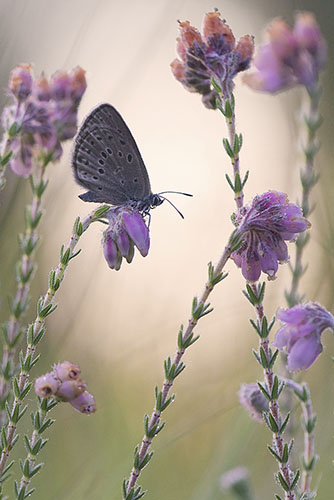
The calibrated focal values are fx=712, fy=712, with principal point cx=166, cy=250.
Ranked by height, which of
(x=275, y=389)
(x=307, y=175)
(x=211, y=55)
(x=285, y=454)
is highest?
(x=211, y=55)

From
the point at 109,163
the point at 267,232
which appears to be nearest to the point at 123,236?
the point at 109,163

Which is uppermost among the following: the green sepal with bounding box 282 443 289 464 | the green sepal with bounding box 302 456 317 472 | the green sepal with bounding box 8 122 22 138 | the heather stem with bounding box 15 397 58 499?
the green sepal with bounding box 8 122 22 138

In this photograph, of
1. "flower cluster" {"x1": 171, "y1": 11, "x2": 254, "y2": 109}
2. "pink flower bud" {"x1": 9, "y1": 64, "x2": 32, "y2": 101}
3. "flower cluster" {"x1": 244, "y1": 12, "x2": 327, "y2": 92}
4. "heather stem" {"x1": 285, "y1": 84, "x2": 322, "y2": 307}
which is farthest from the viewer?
"flower cluster" {"x1": 244, "y1": 12, "x2": 327, "y2": 92}

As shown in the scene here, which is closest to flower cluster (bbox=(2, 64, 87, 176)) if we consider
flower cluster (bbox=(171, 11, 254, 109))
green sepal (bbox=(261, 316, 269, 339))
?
flower cluster (bbox=(171, 11, 254, 109))

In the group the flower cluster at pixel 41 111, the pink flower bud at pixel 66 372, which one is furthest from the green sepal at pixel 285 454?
the flower cluster at pixel 41 111

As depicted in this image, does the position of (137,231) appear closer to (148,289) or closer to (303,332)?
(303,332)

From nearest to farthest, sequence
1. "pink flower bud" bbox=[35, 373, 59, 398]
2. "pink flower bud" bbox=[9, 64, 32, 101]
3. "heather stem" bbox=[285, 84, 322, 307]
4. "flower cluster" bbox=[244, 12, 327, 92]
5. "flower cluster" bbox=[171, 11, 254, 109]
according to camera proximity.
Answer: "pink flower bud" bbox=[35, 373, 59, 398] → "flower cluster" bbox=[171, 11, 254, 109] → "pink flower bud" bbox=[9, 64, 32, 101] → "heather stem" bbox=[285, 84, 322, 307] → "flower cluster" bbox=[244, 12, 327, 92]

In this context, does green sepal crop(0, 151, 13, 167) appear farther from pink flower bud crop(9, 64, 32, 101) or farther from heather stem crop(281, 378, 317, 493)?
heather stem crop(281, 378, 317, 493)
